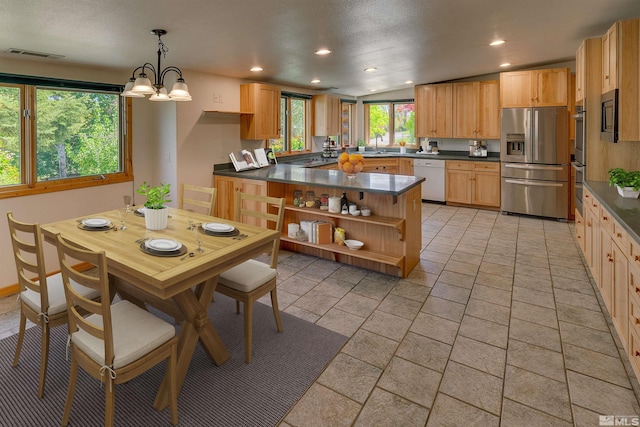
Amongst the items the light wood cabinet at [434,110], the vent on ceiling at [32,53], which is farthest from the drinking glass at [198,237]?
the light wood cabinet at [434,110]

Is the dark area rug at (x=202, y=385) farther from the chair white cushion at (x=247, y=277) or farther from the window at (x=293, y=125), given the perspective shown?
the window at (x=293, y=125)

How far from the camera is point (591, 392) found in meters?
2.01

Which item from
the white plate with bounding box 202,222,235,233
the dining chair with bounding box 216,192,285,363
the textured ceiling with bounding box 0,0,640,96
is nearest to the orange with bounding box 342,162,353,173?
the textured ceiling with bounding box 0,0,640,96

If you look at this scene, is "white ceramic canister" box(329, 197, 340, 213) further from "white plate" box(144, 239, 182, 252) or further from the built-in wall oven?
the built-in wall oven

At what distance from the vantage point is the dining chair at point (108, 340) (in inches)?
63.3

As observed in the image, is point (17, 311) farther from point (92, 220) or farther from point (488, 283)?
point (488, 283)

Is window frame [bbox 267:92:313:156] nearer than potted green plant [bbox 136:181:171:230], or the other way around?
potted green plant [bbox 136:181:171:230]

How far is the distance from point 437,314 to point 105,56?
3709mm

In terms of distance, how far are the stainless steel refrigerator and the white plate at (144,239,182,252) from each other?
18.4 feet

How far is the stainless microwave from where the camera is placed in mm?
3109

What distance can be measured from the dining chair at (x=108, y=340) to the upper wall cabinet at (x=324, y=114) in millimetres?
5422

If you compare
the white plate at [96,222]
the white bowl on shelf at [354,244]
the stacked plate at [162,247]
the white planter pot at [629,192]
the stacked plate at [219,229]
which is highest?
the white planter pot at [629,192]

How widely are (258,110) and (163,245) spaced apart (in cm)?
348

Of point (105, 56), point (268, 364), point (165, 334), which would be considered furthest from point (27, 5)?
point (268, 364)
